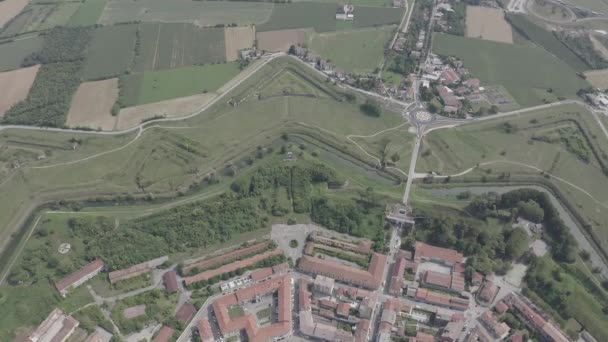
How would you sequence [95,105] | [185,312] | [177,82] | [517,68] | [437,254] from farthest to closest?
[517,68]
[177,82]
[95,105]
[437,254]
[185,312]

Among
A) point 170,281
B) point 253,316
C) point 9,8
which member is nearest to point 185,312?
point 170,281

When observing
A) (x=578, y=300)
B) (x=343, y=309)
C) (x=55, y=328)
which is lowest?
(x=55, y=328)

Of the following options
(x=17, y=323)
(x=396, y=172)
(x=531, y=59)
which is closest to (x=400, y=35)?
(x=531, y=59)

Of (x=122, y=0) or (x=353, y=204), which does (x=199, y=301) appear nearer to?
(x=353, y=204)

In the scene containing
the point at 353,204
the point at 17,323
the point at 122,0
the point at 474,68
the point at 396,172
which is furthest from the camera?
the point at 122,0

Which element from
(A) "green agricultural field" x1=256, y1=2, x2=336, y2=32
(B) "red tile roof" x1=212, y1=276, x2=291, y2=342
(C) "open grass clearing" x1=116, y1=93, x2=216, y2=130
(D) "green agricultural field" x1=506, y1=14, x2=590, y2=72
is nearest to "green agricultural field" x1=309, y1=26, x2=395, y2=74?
(A) "green agricultural field" x1=256, y1=2, x2=336, y2=32

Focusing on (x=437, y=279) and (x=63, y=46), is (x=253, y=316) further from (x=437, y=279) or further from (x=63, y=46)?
(x=63, y=46)

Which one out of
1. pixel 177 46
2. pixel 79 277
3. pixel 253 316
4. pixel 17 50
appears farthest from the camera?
pixel 17 50
